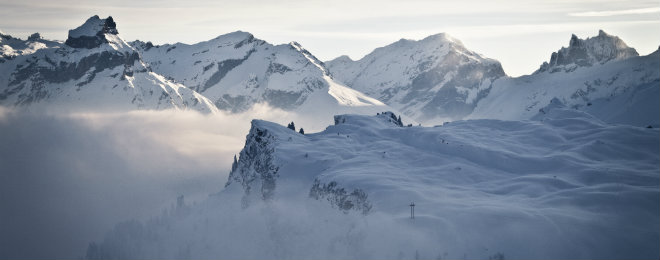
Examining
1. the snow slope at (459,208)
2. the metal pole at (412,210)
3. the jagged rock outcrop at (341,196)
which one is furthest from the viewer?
the jagged rock outcrop at (341,196)

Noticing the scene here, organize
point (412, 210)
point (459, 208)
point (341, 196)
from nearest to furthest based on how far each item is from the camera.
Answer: point (459, 208), point (412, 210), point (341, 196)

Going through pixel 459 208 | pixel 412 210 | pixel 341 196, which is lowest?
pixel 412 210

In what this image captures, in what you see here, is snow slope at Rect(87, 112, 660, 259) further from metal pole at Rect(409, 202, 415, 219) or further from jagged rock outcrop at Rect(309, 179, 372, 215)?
metal pole at Rect(409, 202, 415, 219)

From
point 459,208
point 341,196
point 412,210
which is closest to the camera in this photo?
point 459,208

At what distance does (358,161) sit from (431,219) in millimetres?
48148

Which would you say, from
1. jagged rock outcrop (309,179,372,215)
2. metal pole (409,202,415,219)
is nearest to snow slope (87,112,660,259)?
jagged rock outcrop (309,179,372,215)

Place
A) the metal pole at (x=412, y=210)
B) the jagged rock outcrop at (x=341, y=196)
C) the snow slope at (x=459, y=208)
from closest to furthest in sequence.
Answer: the snow slope at (x=459, y=208) → the metal pole at (x=412, y=210) → the jagged rock outcrop at (x=341, y=196)

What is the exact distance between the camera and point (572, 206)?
6029 inches

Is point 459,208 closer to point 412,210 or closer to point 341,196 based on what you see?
point 412,210

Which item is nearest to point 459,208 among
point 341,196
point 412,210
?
point 412,210

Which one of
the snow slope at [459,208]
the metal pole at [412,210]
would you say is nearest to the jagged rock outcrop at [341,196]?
the snow slope at [459,208]

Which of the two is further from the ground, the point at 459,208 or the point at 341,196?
the point at 341,196

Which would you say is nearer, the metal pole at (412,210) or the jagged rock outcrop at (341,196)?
the metal pole at (412,210)

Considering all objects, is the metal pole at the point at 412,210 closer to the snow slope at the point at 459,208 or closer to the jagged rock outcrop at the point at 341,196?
the snow slope at the point at 459,208
